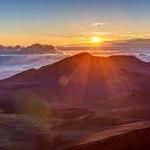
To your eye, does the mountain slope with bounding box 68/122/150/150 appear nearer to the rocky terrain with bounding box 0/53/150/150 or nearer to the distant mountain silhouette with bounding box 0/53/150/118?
the rocky terrain with bounding box 0/53/150/150

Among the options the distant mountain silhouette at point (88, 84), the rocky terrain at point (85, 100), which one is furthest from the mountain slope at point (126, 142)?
the distant mountain silhouette at point (88, 84)

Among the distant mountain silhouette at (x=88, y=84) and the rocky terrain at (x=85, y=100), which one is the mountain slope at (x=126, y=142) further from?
the distant mountain silhouette at (x=88, y=84)

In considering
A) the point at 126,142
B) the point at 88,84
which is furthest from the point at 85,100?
the point at 126,142

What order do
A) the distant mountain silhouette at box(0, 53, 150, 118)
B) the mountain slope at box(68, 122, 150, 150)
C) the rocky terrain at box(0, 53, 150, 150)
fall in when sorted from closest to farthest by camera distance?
1. the mountain slope at box(68, 122, 150, 150)
2. the rocky terrain at box(0, 53, 150, 150)
3. the distant mountain silhouette at box(0, 53, 150, 118)

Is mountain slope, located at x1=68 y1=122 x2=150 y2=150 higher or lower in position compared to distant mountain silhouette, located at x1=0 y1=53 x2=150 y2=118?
higher

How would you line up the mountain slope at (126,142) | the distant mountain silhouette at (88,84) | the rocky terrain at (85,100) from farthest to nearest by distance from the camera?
the distant mountain silhouette at (88,84) < the rocky terrain at (85,100) < the mountain slope at (126,142)

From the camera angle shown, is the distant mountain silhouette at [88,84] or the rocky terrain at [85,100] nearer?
the rocky terrain at [85,100]

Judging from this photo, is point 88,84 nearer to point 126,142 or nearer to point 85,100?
point 85,100

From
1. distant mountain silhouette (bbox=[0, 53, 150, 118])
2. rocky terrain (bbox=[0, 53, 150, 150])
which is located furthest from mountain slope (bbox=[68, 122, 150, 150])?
distant mountain silhouette (bbox=[0, 53, 150, 118])

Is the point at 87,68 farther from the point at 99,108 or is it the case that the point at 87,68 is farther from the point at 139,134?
the point at 139,134

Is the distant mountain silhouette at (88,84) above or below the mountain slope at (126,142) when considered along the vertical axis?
below

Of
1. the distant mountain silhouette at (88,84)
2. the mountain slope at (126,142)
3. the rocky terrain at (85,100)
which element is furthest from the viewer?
the distant mountain silhouette at (88,84)
